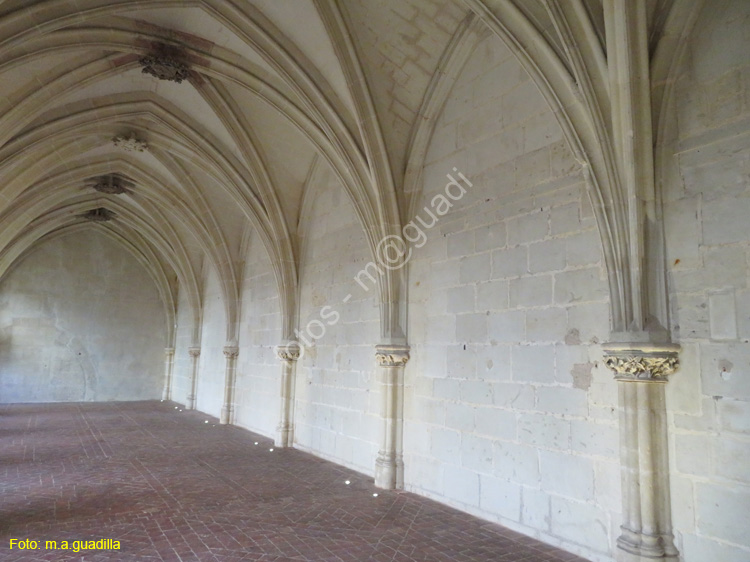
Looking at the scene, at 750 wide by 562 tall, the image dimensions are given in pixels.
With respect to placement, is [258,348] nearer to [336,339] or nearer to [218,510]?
[336,339]

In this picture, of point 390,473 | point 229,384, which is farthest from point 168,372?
point 390,473

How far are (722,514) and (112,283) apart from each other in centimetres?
1826

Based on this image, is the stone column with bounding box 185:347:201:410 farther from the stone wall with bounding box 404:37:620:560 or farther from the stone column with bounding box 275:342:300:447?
the stone wall with bounding box 404:37:620:560

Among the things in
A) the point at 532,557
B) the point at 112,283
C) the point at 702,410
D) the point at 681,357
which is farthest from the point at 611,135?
the point at 112,283

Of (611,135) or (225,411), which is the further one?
(225,411)

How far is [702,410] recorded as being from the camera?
395 cm

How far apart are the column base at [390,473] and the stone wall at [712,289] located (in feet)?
11.7

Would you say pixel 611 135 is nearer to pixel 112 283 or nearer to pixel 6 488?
pixel 6 488

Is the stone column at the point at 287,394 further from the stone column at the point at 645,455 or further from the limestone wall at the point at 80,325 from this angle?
the limestone wall at the point at 80,325

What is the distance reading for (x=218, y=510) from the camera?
18.6 feet

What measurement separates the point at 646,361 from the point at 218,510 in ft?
14.8

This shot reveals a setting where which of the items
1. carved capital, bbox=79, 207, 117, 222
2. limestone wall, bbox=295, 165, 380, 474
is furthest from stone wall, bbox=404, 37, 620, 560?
carved capital, bbox=79, 207, 117, 222

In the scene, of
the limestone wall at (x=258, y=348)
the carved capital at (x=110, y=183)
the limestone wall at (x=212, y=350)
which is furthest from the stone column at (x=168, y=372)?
the carved capital at (x=110, y=183)

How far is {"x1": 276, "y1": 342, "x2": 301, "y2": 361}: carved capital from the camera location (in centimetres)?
976
